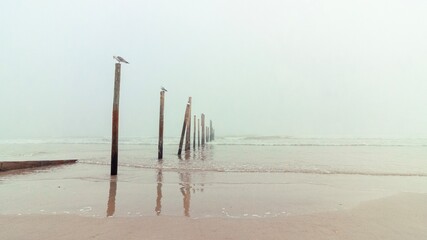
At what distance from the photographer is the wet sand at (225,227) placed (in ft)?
12.6

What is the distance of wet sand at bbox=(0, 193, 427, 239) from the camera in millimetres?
3844

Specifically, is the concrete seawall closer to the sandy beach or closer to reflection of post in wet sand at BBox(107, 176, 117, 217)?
the sandy beach

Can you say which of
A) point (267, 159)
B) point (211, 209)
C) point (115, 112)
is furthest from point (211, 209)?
point (267, 159)

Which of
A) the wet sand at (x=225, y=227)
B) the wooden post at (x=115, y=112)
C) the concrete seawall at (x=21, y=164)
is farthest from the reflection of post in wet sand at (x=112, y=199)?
the concrete seawall at (x=21, y=164)

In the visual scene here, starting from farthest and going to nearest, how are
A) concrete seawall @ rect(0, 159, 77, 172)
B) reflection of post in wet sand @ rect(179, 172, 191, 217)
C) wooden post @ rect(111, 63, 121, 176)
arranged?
concrete seawall @ rect(0, 159, 77, 172), wooden post @ rect(111, 63, 121, 176), reflection of post in wet sand @ rect(179, 172, 191, 217)

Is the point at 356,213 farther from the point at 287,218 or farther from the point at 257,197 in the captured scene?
the point at 257,197

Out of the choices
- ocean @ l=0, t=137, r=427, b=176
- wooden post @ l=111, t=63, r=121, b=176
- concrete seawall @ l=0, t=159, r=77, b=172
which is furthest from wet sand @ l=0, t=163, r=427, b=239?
ocean @ l=0, t=137, r=427, b=176

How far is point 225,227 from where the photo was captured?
4.19 meters

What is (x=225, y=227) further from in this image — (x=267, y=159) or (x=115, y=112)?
(x=267, y=159)

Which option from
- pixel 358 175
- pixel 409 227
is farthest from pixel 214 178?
pixel 409 227

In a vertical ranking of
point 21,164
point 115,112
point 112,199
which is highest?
point 115,112

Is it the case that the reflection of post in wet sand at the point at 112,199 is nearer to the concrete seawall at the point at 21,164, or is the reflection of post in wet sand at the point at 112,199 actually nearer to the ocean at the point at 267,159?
the ocean at the point at 267,159

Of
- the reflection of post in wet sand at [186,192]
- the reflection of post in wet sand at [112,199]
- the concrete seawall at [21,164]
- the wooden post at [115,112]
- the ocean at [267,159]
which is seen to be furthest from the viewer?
the ocean at [267,159]

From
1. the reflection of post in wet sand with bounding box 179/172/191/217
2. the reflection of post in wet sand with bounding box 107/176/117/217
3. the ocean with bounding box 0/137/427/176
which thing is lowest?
the reflection of post in wet sand with bounding box 107/176/117/217
